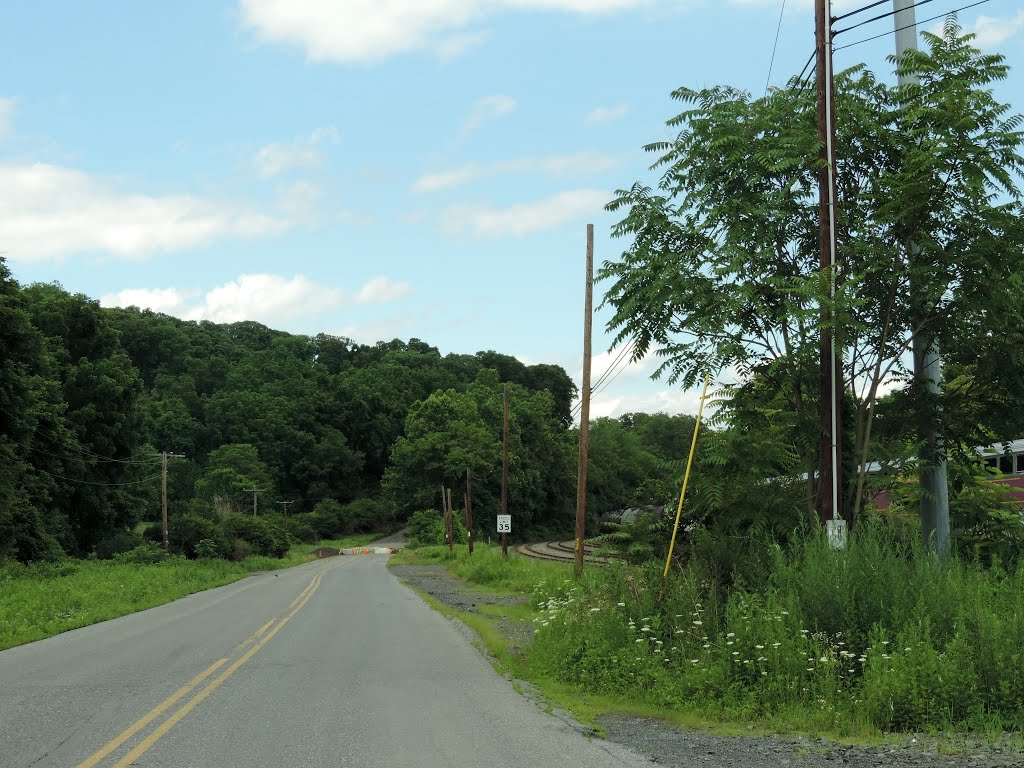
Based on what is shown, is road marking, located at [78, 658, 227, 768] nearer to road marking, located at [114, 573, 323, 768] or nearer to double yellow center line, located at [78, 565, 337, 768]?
double yellow center line, located at [78, 565, 337, 768]

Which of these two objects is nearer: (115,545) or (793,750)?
(793,750)

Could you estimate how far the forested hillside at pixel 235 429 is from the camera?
167 ft

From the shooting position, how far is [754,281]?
13992mm

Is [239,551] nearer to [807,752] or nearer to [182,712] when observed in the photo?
[182,712]

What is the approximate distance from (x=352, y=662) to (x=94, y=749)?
20.0 ft

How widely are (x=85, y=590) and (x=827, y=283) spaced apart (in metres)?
26.4

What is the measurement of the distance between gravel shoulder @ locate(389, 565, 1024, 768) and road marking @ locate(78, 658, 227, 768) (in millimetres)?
4171

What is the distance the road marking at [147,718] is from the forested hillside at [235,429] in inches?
1210

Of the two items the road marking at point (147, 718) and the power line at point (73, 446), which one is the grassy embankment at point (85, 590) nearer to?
the road marking at point (147, 718)

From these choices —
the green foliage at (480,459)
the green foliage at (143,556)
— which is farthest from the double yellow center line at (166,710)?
the green foliage at (480,459)

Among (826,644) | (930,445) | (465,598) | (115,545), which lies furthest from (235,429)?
(826,644)

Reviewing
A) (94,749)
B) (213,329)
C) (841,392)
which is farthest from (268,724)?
(213,329)

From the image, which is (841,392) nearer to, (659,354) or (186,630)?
(659,354)

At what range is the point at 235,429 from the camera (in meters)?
135
